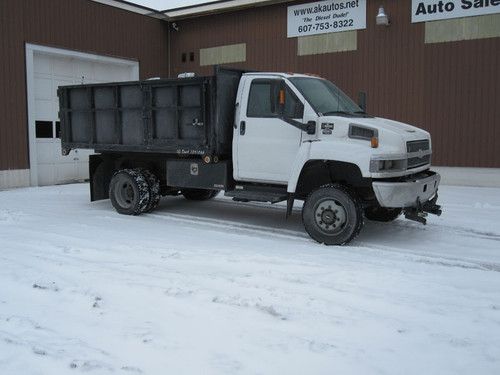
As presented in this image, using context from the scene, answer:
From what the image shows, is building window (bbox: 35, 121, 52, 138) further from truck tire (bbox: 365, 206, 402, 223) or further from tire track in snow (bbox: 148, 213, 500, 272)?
truck tire (bbox: 365, 206, 402, 223)

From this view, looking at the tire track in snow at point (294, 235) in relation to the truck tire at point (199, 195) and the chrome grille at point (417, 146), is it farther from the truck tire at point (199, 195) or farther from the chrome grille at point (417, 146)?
the truck tire at point (199, 195)

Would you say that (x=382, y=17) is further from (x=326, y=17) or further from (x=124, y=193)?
(x=124, y=193)

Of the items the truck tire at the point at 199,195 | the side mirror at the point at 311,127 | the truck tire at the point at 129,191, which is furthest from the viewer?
the truck tire at the point at 199,195

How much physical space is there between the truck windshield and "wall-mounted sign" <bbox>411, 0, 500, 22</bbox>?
694 cm

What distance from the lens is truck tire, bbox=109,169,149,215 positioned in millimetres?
9406

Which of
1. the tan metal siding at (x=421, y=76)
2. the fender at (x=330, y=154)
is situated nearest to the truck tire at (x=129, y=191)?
the fender at (x=330, y=154)

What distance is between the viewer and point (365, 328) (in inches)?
166

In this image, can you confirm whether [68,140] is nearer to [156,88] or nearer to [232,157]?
[156,88]

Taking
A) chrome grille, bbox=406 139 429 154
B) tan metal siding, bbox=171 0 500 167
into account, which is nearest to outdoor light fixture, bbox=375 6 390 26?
tan metal siding, bbox=171 0 500 167

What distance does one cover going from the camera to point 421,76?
14.0 m

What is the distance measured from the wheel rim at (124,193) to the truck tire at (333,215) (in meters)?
3.83

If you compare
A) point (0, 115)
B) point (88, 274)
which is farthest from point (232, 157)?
point (0, 115)

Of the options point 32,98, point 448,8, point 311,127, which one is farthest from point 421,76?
point 32,98

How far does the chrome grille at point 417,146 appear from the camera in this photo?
7.09 meters
